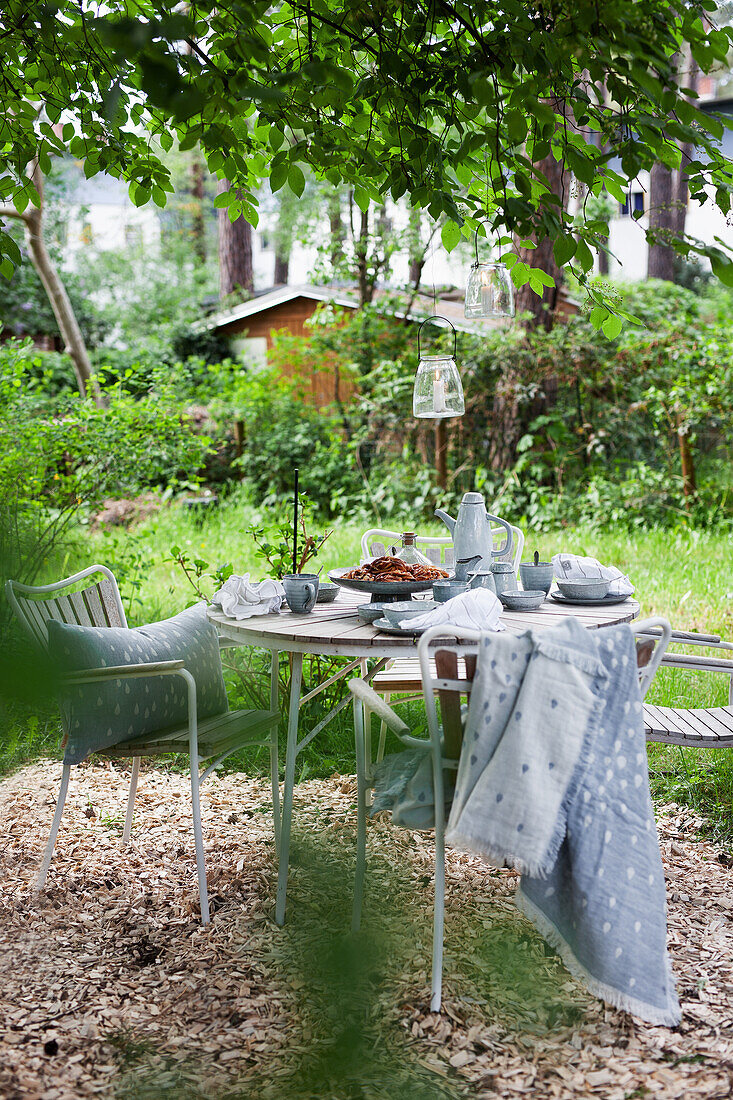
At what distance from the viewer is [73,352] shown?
868cm

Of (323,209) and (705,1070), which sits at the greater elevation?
(323,209)

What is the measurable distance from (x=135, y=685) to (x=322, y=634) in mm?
638

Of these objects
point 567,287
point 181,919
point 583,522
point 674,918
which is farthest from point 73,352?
point 674,918

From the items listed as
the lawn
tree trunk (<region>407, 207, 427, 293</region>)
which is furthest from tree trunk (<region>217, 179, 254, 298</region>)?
the lawn

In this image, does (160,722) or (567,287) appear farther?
(567,287)

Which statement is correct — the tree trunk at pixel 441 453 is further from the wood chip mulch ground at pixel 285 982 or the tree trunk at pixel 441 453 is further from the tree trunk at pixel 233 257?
the tree trunk at pixel 233 257

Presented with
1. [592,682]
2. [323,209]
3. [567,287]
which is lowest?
[592,682]

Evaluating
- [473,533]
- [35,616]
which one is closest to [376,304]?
[473,533]

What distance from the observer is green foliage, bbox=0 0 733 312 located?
1946mm

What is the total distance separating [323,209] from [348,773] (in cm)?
1056

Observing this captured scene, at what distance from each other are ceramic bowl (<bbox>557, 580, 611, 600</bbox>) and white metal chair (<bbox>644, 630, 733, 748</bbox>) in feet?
0.63

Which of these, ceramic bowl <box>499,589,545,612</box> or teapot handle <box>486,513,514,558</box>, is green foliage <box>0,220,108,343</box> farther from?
ceramic bowl <box>499,589,545,612</box>

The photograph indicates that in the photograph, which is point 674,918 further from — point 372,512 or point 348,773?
point 372,512

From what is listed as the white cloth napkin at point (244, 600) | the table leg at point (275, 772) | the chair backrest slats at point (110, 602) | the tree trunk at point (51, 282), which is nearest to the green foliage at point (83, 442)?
the tree trunk at point (51, 282)
